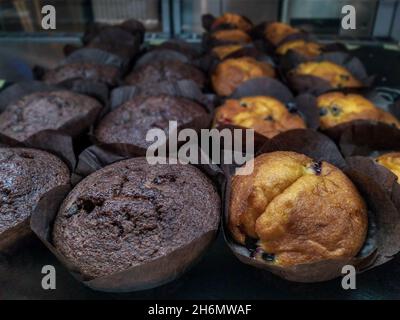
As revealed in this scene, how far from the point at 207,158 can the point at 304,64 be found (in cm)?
170

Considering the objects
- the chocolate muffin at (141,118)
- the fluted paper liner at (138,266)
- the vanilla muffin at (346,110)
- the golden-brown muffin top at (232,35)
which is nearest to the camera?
the fluted paper liner at (138,266)

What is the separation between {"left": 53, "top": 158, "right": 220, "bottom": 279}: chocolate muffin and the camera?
4.64 ft

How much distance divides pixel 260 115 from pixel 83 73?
4.64 feet

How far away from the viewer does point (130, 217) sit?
1473mm


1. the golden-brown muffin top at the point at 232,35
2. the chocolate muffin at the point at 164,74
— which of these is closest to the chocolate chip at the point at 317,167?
the chocolate muffin at the point at 164,74

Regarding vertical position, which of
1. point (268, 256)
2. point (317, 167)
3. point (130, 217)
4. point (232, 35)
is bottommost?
point (268, 256)

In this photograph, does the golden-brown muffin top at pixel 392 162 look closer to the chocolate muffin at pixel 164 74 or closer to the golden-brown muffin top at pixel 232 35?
the chocolate muffin at pixel 164 74

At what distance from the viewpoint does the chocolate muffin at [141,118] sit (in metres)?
2.18

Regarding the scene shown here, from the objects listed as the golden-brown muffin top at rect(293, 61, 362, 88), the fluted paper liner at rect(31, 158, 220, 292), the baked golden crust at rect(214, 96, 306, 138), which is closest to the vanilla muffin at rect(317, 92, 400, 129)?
the baked golden crust at rect(214, 96, 306, 138)

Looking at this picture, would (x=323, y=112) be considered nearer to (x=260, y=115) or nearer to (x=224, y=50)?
(x=260, y=115)

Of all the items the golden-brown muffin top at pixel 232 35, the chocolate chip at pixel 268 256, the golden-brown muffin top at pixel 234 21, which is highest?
the golden-brown muffin top at pixel 234 21

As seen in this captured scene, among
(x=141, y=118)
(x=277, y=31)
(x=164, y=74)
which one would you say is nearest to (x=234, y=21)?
(x=277, y=31)

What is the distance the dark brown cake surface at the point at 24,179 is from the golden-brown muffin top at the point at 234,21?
112 inches

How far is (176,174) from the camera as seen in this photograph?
1.64m
